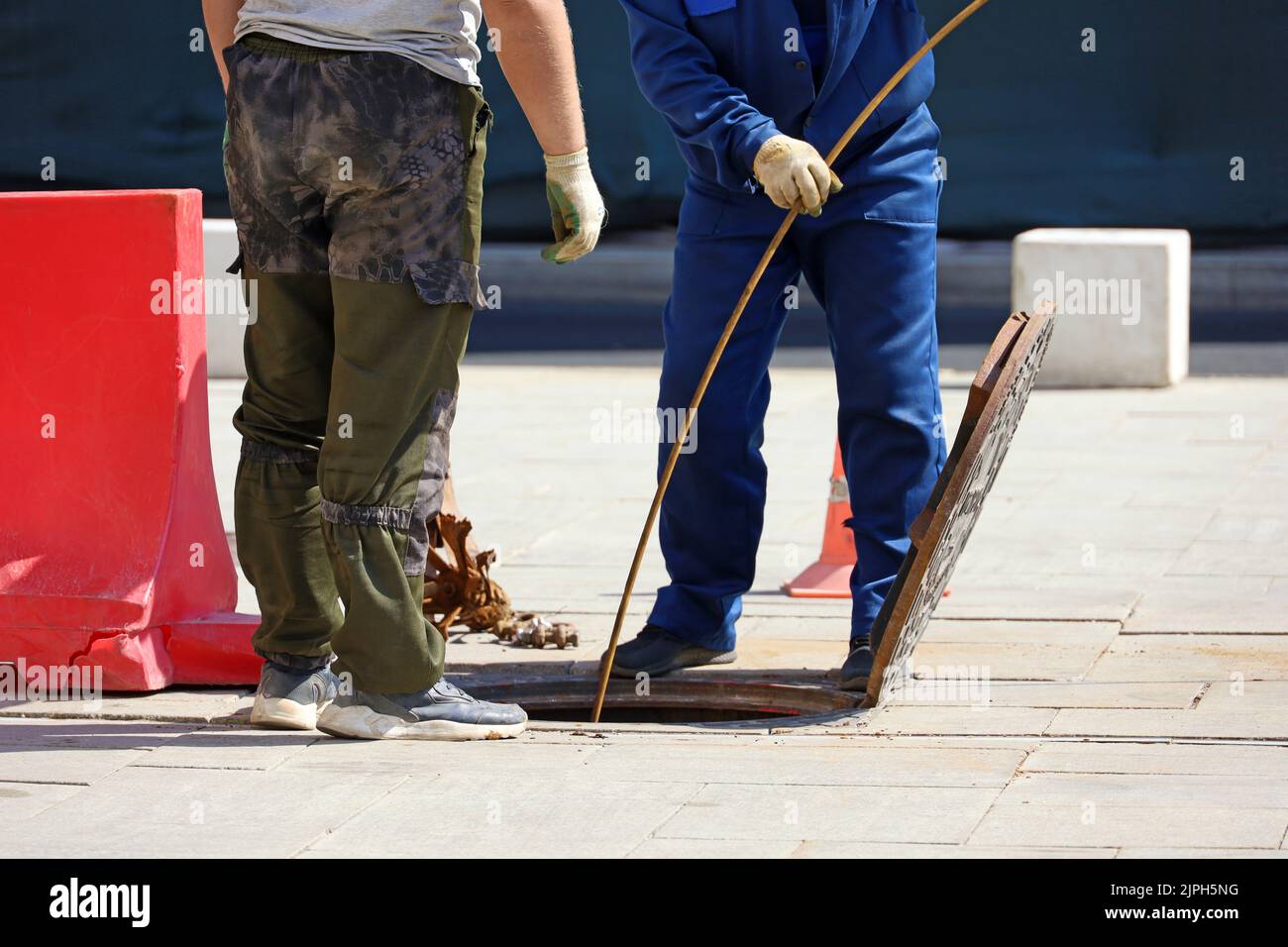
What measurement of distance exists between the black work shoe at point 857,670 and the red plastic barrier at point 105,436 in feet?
4.30

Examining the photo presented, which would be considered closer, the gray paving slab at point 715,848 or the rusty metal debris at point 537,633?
the gray paving slab at point 715,848

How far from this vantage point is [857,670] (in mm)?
4566

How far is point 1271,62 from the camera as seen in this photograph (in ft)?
44.9

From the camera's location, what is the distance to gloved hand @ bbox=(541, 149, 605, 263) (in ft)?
13.4

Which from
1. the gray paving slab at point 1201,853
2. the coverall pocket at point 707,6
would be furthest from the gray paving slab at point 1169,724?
the coverall pocket at point 707,6

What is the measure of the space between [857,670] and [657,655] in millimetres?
504

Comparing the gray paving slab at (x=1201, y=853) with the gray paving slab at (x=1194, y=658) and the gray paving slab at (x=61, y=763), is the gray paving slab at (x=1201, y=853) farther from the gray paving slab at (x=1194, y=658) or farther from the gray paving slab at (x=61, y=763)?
the gray paving slab at (x=61, y=763)

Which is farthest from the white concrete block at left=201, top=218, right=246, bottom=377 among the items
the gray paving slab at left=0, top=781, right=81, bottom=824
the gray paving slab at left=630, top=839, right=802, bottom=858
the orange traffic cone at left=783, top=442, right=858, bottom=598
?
the gray paving slab at left=630, top=839, right=802, bottom=858

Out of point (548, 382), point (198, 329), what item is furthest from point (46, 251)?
point (548, 382)

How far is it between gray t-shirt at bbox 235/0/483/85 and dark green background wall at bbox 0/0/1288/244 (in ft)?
33.6

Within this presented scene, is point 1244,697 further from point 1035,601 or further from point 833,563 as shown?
point 833,563

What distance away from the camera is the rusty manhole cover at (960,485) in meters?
4.16

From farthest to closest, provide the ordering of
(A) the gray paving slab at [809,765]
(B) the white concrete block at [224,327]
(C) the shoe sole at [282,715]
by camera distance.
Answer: (B) the white concrete block at [224,327] < (C) the shoe sole at [282,715] < (A) the gray paving slab at [809,765]

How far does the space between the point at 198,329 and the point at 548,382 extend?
18.9 feet
